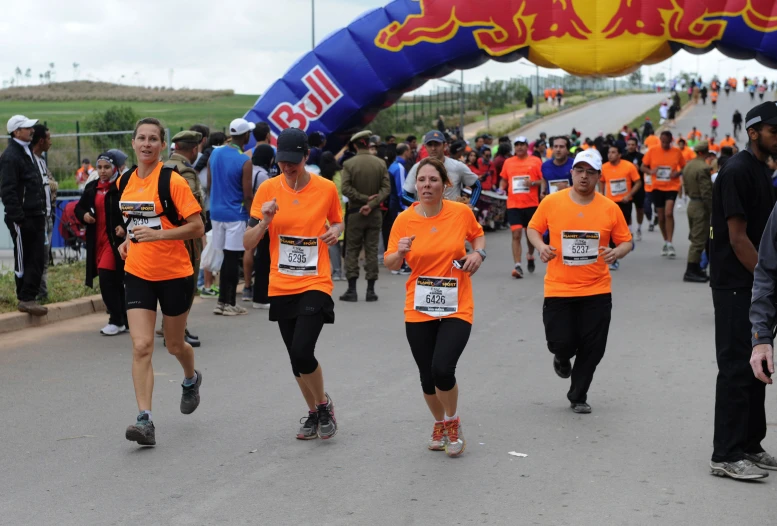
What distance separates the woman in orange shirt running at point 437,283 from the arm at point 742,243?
55.2 inches

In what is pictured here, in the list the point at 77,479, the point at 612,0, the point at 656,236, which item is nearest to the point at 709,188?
the point at 612,0

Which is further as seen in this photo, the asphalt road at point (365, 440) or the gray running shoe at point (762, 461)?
the gray running shoe at point (762, 461)

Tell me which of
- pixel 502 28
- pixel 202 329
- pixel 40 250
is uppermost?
pixel 502 28

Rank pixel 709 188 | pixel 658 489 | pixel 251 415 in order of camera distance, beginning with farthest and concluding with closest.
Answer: pixel 709 188 → pixel 251 415 → pixel 658 489

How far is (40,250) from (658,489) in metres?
7.28

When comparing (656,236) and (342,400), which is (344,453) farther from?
(656,236)

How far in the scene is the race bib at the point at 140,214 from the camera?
6.60 metres

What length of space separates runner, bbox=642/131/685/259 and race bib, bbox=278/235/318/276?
11426 millimetres

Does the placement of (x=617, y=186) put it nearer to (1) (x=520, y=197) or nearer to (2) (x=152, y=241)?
(1) (x=520, y=197)

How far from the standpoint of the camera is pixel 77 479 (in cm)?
577

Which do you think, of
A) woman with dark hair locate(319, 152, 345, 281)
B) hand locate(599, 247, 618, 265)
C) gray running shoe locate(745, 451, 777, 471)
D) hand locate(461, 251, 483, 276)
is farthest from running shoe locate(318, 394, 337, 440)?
woman with dark hair locate(319, 152, 345, 281)

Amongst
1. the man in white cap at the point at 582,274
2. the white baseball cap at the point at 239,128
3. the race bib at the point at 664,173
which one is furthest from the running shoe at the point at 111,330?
the race bib at the point at 664,173

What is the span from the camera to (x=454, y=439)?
6.24m

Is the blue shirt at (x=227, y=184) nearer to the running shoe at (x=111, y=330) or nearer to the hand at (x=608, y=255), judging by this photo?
the running shoe at (x=111, y=330)
